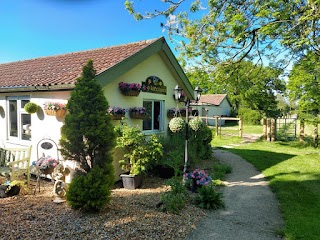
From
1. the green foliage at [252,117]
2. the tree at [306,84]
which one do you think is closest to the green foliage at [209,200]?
the tree at [306,84]

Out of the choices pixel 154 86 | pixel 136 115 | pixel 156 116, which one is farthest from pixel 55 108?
pixel 156 116

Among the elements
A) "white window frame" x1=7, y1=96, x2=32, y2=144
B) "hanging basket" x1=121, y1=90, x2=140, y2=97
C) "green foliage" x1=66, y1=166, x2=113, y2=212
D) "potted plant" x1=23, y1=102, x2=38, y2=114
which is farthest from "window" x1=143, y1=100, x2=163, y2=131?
"green foliage" x1=66, y1=166, x2=113, y2=212

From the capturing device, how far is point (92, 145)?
4.57 m

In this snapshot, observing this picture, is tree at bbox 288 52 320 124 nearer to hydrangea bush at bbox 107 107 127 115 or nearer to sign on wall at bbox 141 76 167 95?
sign on wall at bbox 141 76 167 95

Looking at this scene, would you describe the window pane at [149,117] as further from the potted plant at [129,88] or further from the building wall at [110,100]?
the potted plant at [129,88]

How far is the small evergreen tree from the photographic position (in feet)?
14.5

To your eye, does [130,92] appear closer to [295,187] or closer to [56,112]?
[56,112]

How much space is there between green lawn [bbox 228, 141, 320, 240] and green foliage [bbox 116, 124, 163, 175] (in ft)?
11.4

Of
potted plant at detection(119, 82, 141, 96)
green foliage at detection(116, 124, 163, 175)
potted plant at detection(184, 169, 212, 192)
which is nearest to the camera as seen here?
potted plant at detection(184, 169, 212, 192)

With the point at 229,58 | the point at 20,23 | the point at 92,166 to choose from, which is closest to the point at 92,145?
the point at 92,166

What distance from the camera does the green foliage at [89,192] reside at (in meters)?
4.31

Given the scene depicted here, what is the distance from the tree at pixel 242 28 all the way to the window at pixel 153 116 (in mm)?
3019

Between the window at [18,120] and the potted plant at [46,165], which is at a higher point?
the window at [18,120]

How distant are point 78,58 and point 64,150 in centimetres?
536
